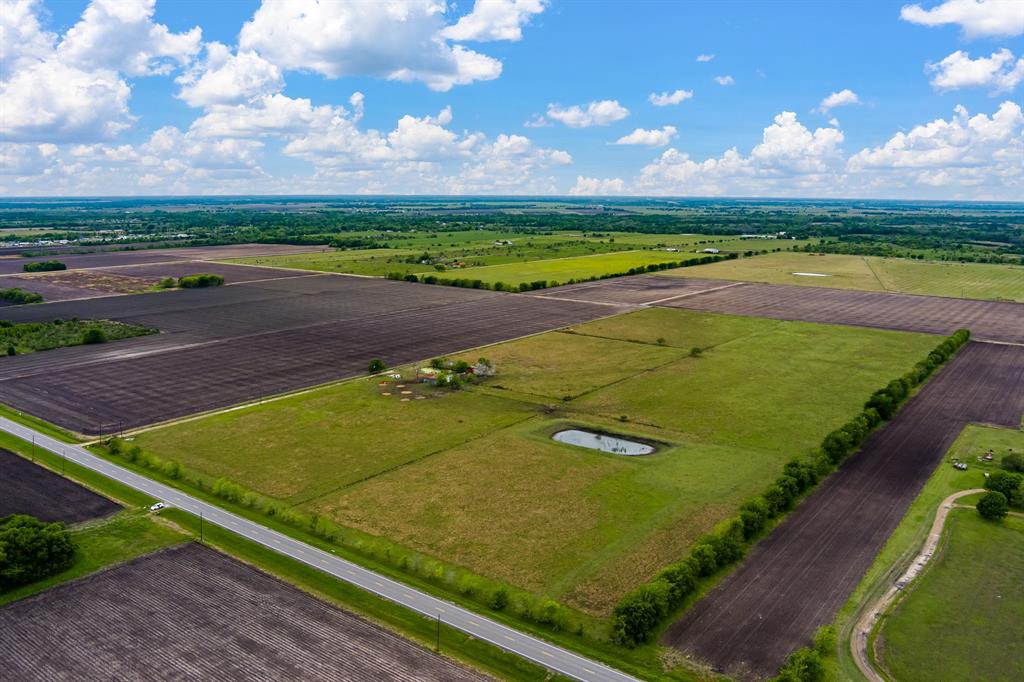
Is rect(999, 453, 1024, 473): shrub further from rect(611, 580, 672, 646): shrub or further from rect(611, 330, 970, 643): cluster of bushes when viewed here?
rect(611, 580, 672, 646): shrub

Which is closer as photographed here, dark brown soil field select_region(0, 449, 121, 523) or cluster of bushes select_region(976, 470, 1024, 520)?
dark brown soil field select_region(0, 449, 121, 523)

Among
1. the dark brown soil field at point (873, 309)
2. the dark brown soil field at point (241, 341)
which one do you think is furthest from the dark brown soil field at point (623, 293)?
the dark brown soil field at point (241, 341)

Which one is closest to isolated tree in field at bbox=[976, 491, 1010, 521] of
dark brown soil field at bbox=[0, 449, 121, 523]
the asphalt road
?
the asphalt road

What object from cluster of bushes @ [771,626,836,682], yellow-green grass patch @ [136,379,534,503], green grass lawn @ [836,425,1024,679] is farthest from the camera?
yellow-green grass patch @ [136,379,534,503]

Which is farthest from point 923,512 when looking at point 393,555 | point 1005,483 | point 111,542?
point 111,542

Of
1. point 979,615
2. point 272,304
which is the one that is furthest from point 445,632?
point 272,304

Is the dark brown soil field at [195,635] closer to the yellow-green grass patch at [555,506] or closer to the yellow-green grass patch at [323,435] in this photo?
the yellow-green grass patch at [555,506]

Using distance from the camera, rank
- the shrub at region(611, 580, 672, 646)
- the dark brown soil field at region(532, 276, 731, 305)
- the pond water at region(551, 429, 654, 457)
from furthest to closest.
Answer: the dark brown soil field at region(532, 276, 731, 305), the pond water at region(551, 429, 654, 457), the shrub at region(611, 580, 672, 646)
